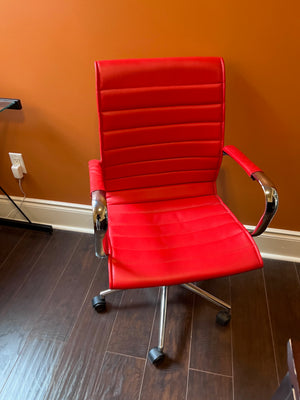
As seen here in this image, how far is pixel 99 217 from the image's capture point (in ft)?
2.76

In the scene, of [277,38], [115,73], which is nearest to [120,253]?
[115,73]

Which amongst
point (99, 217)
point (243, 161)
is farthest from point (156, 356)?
point (243, 161)

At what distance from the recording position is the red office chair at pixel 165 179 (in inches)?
36.3

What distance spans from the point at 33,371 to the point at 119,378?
33 centimetres

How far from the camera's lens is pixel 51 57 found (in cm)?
124

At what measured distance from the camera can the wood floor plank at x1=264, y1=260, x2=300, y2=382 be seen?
122 cm

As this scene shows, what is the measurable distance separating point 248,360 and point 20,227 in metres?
1.39

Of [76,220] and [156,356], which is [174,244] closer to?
[156,356]

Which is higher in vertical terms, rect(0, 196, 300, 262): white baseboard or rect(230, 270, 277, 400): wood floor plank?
rect(0, 196, 300, 262): white baseboard

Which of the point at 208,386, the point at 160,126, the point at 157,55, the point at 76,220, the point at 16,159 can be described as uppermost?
the point at 157,55

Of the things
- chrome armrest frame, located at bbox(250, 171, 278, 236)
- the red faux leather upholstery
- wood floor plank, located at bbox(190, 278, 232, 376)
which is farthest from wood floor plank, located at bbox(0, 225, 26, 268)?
chrome armrest frame, located at bbox(250, 171, 278, 236)

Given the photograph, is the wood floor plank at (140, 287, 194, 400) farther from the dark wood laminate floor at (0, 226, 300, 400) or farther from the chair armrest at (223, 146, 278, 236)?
the chair armrest at (223, 146, 278, 236)

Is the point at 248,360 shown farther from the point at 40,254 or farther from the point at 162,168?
the point at 40,254

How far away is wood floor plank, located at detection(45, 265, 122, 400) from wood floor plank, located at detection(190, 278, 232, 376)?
0.37 metres
